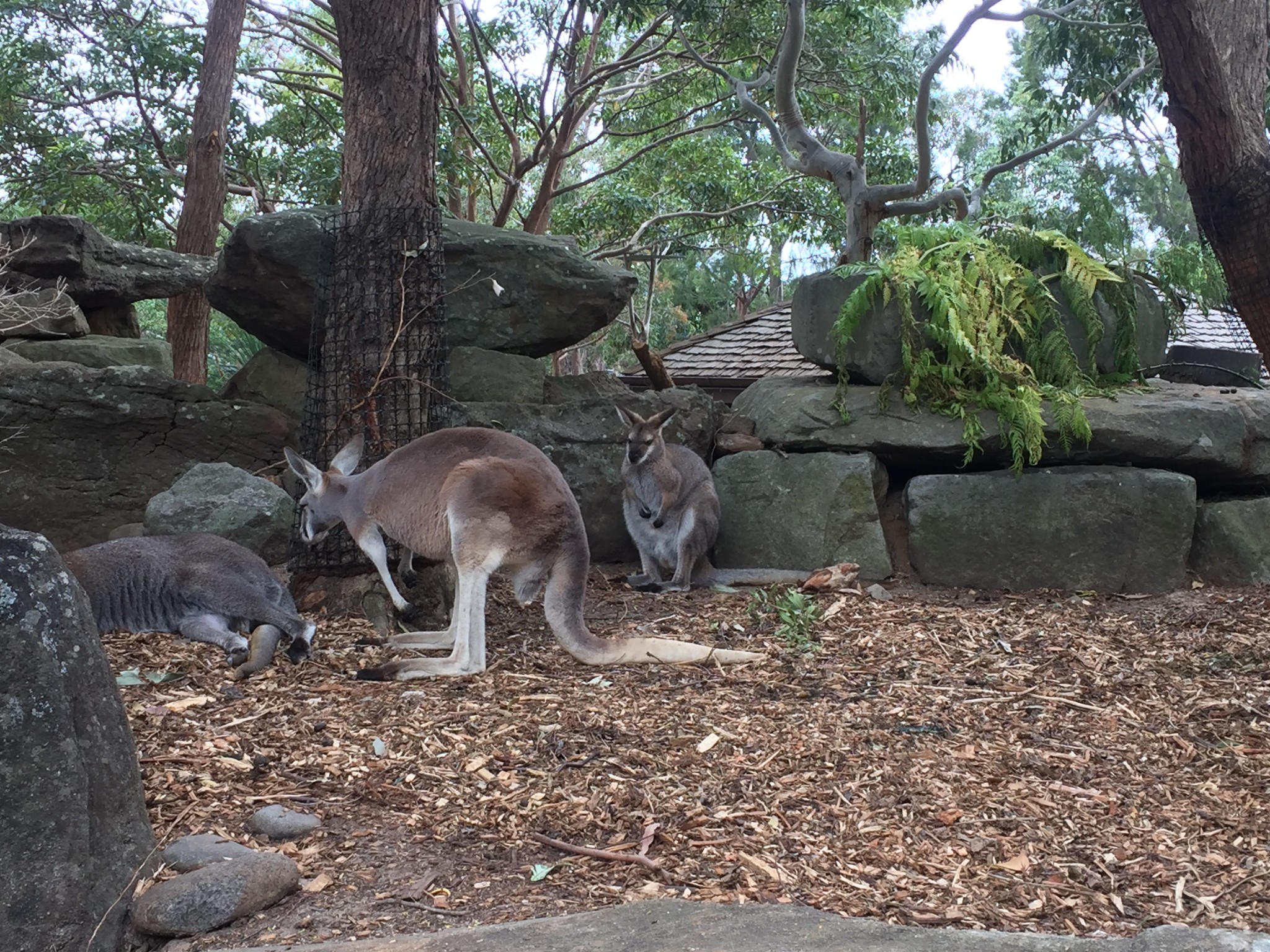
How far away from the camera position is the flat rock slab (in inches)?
108

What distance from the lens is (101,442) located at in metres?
7.57

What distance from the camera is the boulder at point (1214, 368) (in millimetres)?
8930

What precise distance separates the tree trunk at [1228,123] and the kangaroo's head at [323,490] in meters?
4.21

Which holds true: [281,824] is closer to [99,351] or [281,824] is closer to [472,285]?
[472,285]

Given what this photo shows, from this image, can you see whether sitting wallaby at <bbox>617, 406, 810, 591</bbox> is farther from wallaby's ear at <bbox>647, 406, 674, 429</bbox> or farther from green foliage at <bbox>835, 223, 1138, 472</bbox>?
green foliage at <bbox>835, 223, 1138, 472</bbox>

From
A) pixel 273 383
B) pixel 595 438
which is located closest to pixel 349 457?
pixel 595 438

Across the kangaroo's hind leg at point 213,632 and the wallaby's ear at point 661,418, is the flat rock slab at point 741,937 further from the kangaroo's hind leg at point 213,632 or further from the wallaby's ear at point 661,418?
the wallaby's ear at point 661,418

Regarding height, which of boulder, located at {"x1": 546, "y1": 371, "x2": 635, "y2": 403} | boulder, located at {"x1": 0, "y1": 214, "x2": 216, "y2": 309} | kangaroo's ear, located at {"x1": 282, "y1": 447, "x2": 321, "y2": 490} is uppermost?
boulder, located at {"x1": 0, "y1": 214, "x2": 216, "y2": 309}

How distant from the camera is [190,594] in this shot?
556cm

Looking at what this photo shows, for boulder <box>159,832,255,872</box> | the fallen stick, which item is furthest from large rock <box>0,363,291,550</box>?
the fallen stick

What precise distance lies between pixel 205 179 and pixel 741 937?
1128 centimetres

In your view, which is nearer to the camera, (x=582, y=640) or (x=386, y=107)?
A: (x=582, y=640)

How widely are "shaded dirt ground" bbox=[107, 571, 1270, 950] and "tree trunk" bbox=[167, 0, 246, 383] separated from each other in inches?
260

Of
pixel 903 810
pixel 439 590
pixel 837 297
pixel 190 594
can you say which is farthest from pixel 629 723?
pixel 837 297
